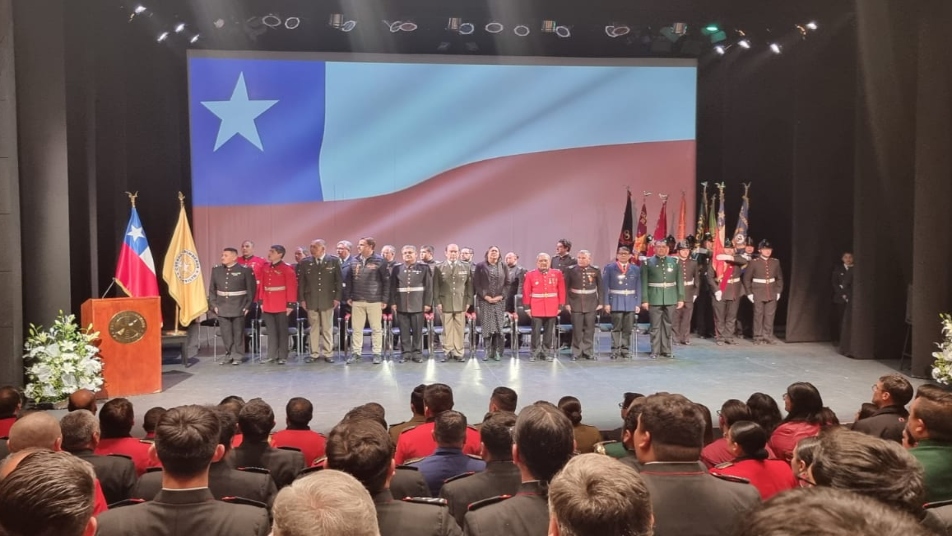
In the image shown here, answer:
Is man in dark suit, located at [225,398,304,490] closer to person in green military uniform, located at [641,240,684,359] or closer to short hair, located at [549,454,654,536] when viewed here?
short hair, located at [549,454,654,536]

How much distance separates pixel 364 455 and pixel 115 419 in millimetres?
1887

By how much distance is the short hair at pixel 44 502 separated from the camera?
1.43 meters

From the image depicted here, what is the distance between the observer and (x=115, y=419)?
11.7ft

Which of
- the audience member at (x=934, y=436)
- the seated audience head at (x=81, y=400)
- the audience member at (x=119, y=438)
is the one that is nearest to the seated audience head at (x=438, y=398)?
the audience member at (x=119, y=438)

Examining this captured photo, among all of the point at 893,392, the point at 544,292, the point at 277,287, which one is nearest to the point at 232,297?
the point at 277,287

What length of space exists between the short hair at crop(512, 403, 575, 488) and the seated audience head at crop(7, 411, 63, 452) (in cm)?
182

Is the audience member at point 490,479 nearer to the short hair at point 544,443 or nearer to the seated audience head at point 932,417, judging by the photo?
the short hair at point 544,443

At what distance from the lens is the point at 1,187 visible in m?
6.44

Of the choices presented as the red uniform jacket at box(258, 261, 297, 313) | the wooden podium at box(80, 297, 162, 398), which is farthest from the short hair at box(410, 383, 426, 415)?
the red uniform jacket at box(258, 261, 297, 313)

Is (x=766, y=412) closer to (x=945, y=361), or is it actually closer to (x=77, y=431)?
(x=77, y=431)

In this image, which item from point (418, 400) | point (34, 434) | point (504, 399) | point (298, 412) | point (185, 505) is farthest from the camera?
point (418, 400)

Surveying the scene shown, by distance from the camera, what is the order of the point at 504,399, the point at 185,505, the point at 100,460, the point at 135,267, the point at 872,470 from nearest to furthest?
1. the point at 872,470
2. the point at 185,505
3. the point at 100,460
4. the point at 504,399
5. the point at 135,267

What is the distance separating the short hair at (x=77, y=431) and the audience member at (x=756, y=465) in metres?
2.53

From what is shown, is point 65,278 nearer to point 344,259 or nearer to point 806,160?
point 344,259
